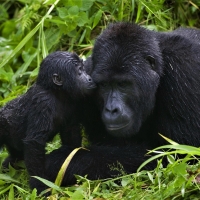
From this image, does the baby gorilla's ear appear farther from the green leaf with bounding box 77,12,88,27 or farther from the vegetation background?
the green leaf with bounding box 77,12,88,27

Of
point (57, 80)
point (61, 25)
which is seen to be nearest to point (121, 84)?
point (57, 80)

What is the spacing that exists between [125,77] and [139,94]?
218mm

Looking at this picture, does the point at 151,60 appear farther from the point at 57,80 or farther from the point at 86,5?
the point at 86,5

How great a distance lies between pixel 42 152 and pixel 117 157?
0.75 metres

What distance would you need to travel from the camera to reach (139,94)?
6.17 m

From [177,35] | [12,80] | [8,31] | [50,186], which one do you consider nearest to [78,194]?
[50,186]

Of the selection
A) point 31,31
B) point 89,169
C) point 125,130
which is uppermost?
point 31,31

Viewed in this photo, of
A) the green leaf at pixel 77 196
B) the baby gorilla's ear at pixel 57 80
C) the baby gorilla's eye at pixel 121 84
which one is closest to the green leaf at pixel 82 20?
the baby gorilla's ear at pixel 57 80

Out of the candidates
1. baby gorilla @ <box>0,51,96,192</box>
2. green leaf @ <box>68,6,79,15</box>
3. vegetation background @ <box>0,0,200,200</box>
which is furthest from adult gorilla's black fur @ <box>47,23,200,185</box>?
green leaf @ <box>68,6,79,15</box>

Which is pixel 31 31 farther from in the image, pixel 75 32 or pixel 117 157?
pixel 117 157

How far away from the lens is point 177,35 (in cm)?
661

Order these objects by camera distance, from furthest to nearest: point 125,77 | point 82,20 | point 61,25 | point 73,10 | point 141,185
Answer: point 61,25 → point 82,20 → point 73,10 → point 125,77 → point 141,185

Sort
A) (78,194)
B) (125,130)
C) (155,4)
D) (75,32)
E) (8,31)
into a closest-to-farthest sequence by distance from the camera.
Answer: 1. (78,194)
2. (125,130)
3. (155,4)
4. (75,32)
5. (8,31)

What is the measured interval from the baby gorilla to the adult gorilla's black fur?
0.61 ft
